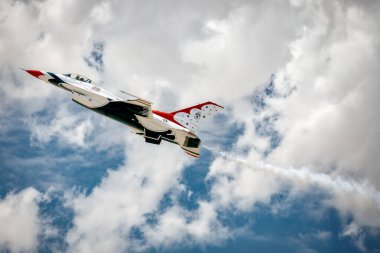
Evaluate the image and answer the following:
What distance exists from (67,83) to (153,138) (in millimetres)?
11027

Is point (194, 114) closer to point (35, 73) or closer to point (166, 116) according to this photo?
point (166, 116)

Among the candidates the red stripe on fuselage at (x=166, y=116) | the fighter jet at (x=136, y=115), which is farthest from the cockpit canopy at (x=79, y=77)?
the red stripe on fuselage at (x=166, y=116)

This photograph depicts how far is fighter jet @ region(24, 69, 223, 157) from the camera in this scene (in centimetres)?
3466

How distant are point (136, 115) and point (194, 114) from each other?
6.68 meters

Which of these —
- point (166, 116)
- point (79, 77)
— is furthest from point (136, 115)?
point (79, 77)

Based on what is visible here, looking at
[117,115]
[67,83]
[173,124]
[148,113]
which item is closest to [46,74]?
[67,83]

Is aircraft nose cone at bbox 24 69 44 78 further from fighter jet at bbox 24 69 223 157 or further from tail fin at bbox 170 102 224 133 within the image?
tail fin at bbox 170 102 224 133

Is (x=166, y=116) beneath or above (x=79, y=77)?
beneath

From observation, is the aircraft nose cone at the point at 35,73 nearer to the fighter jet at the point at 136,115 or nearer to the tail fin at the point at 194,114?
the fighter jet at the point at 136,115

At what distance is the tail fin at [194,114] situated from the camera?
121ft

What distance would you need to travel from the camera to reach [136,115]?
114ft

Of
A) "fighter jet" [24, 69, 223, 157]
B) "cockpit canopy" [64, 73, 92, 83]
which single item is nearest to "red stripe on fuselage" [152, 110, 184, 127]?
"fighter jet" [24, 69, 223, 157]

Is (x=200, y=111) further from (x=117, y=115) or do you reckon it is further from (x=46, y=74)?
(x=46, y=74)

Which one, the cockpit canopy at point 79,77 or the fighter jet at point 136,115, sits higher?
the cockpit canopy at point 79,77
